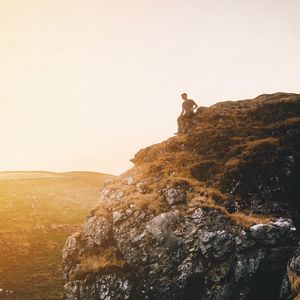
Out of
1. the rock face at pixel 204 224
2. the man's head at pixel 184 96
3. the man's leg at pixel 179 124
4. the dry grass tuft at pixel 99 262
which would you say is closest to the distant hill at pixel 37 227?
the dry grass tuft at pixel 99 262

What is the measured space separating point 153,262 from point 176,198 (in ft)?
15.8

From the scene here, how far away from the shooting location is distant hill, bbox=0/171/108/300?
103 ft

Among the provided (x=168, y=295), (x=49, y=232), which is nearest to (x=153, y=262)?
(x=168, y=295)

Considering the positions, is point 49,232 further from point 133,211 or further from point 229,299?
point 229,299

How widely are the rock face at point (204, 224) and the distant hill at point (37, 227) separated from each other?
9523 mm

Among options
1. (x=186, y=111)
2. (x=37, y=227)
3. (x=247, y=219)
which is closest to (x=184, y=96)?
(x=186, y=111)

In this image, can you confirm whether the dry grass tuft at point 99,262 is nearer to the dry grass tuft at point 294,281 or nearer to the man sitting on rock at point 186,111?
the dry grass tuft at point 294,281

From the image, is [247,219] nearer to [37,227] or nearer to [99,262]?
[99,262]

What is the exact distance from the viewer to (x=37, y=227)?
146 ft

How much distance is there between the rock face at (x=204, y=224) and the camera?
65.0ft

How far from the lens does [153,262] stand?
843 inches

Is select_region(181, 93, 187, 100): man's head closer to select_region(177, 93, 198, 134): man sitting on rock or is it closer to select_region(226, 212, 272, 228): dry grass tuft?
select_region(177, 93, 198, 134): man sitting on rock

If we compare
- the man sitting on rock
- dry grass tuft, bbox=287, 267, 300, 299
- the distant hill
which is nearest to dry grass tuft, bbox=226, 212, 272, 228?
dry grass tuft, bbox=287, 267, 300, 299

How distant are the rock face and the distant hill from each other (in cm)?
952
